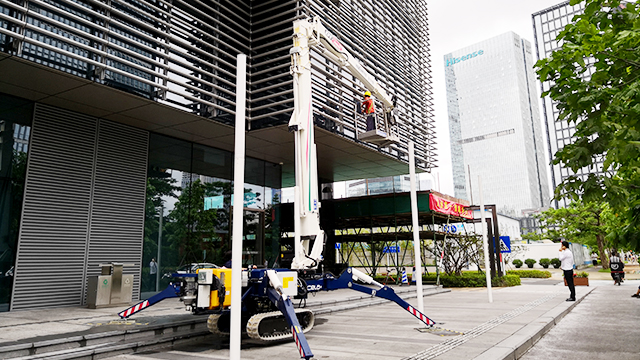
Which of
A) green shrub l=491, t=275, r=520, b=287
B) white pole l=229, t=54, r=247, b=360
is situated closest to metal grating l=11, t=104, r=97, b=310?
white pole l=229, t=54, r=247, b=360

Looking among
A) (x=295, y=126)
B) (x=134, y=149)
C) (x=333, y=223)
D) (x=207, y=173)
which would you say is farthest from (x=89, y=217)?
(x=333, y=223)

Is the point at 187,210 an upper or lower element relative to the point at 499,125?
lower

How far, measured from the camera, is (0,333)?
6195 millimetres

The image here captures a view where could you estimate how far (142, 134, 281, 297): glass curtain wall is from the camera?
1215 centimetres

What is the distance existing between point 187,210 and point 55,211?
12.1 ft

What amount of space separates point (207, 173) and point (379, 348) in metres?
9.38

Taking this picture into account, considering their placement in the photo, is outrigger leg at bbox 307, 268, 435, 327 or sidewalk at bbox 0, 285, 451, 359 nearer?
sidewalk at bbox 0, 285, 451, 359

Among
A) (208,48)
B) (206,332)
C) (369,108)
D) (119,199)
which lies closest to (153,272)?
(119,199)

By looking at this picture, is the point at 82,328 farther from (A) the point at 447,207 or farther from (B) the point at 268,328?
(A) the point at 447,207

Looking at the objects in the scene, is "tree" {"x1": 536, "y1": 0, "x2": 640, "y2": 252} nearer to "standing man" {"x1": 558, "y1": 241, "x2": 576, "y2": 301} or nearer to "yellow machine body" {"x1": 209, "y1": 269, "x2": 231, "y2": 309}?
"yellow machine body" {"x1": 209, "y1": 269, "x2": 231, "y2": 309}

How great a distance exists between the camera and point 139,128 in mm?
12000

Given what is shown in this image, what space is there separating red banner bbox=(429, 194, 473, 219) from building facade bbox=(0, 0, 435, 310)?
2836mm

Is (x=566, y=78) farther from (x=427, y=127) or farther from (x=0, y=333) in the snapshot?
(x=427, y=127)

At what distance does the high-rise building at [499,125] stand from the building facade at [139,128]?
12796 centimetres
